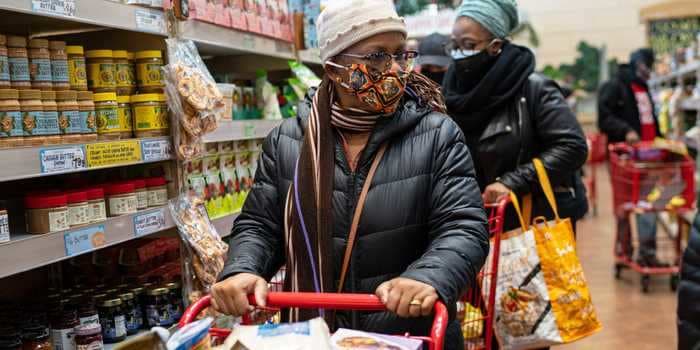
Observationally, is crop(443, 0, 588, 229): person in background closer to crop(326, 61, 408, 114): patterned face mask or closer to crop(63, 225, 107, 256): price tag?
crop(326, 61, 408, 114): patterned face mask

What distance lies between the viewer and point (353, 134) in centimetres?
204

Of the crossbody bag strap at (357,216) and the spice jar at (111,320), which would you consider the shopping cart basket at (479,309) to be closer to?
the crossbody bag strap at (357,216)

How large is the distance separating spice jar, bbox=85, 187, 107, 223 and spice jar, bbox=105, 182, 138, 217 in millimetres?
77

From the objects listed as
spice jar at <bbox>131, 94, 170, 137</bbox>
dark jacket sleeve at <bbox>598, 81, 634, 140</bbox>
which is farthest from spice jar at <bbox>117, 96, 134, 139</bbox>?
dark jacket sleeve at <bbox>598, 81, 634, 140</bbox>

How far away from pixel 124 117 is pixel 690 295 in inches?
77.2

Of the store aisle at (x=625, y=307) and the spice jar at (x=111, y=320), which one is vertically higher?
the spice jar at (x=111, y=320)

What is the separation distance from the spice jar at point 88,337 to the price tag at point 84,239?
0.29 m

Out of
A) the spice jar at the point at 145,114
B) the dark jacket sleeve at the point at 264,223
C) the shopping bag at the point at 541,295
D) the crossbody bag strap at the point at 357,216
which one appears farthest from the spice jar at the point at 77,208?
the shopping bag at the point at 541,295

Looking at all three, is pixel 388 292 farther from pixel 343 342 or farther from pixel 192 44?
pixel 192 44

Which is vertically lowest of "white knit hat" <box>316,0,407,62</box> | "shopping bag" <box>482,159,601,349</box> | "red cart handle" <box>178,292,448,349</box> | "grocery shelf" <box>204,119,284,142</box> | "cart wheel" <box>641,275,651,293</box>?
"cart wheel" <box>641,275,651,293</box>

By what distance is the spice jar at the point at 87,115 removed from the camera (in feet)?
7.83

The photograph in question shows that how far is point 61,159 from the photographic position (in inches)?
86.7

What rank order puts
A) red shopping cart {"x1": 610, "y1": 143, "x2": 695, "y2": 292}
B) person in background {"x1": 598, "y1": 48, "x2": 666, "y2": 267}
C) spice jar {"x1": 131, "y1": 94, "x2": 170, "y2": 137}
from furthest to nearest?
person in background {"x1": 598, "y1": 48, "x2": 666, "y2": 267} < red shopping cart {"x1": 610, "y1": 143, "x2": 695, "y2": 292} < spice jar {"x1": 131, "y1": 94, "x2": 170, "y2": 137}

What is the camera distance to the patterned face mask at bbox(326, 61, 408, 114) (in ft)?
6.41
